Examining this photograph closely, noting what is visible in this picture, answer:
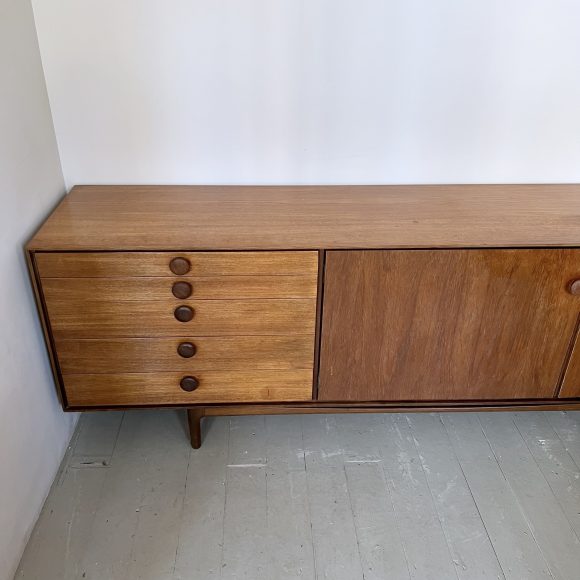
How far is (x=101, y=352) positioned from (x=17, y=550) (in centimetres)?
49

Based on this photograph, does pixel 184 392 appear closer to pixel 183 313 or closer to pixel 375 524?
pixel 183 313

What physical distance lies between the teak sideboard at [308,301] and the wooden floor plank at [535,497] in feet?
0.60

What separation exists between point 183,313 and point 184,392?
254mm

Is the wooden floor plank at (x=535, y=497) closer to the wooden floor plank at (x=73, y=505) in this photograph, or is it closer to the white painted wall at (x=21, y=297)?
the wooden floor plank at (x=73, y=505)

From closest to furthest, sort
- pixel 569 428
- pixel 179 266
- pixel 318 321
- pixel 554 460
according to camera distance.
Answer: pixel 179 266 → pixel 318 321 → pixel 554 460 → pixel 569 428

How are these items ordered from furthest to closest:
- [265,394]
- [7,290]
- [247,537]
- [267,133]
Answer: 1. [267,133]
2. [265,394]
3. [247,537]
4. [7,290]

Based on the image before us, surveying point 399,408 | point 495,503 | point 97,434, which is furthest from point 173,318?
point 495,503

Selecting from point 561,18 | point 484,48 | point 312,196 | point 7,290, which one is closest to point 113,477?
point 7,290

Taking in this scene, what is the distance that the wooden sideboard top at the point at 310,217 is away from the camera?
132 centimetres

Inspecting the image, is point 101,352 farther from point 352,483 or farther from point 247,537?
point 352,483

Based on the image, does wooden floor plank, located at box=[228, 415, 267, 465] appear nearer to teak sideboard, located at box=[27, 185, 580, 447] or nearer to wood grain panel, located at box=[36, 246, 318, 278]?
teak sideboard, located at box=[27, 185, 580, 447]

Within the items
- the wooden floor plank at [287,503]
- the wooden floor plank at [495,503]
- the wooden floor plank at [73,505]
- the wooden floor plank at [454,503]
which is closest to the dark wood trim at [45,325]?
the wooden floor plank at [73,505]

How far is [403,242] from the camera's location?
4.35 ft

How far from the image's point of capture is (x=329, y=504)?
1486 mm
